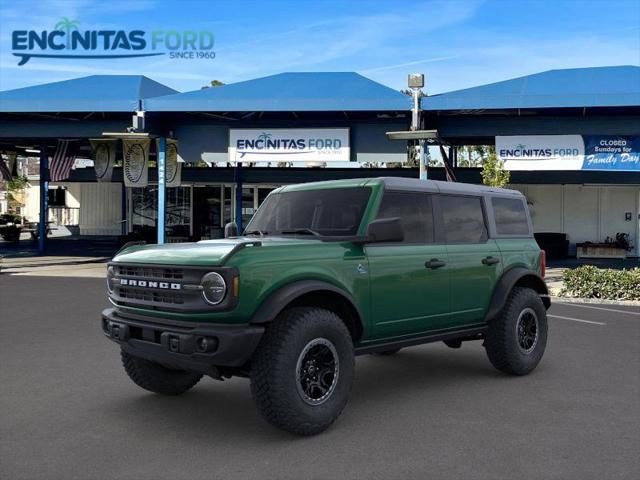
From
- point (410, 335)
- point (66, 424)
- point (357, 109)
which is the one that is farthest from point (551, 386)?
point (357, 109)

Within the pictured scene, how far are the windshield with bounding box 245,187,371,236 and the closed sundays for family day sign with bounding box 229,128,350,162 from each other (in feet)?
47.4

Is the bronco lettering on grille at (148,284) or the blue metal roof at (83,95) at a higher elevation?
the blue metal roof at (83,95)

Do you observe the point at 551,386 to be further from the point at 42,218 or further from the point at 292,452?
the point at 42,218

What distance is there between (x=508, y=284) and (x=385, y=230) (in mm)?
2232

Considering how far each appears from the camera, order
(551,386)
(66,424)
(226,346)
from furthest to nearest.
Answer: (551,386) < (66,424) < (226,346)

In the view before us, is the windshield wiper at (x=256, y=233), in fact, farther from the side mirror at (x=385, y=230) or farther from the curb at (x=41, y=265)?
the curb at (x=41, y=265)

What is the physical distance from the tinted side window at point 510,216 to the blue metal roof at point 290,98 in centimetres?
1221

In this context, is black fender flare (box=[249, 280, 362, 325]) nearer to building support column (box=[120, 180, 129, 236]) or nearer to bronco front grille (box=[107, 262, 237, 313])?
bronco front grille (box=[107, 262, 237, 313])

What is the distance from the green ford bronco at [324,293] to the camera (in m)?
4.50

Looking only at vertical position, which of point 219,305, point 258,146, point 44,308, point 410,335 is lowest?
point 44,308

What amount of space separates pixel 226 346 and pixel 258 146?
1722cm

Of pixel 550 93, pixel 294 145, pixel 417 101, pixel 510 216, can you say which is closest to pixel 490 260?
pixel 510 216

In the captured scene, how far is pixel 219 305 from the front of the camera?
14.6 ft

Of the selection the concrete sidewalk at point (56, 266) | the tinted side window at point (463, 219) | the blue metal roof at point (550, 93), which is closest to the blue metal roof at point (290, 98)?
the blue metal roof at point (550, 93)
